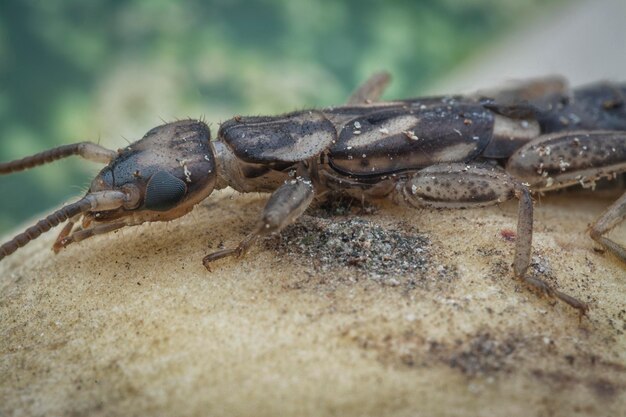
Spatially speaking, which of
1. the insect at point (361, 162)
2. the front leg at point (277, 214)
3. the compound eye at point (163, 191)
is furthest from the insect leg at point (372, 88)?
the compound eye at point (163, 191)

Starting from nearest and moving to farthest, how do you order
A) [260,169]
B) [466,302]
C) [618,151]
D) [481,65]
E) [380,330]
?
[380,330]
[466,302]
[260,169]
[618,151]
[481,65]

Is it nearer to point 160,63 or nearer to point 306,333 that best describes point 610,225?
point 306,333

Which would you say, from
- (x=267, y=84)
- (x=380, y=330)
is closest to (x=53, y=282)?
(x=380, y=330)

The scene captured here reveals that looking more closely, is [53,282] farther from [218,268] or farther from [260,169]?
[260,169]

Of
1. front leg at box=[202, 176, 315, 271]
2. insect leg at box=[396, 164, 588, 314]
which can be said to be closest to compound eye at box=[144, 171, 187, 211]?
front leg at box=[202, 176, 315, 271]

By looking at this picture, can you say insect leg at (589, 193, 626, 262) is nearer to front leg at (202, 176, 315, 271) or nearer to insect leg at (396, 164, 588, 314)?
insect leg at (396, 164, 588, 314)

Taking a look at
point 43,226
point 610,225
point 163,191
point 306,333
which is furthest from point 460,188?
point 43,226

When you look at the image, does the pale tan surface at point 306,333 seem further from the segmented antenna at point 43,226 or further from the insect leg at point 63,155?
the insect leg at point 63,155
